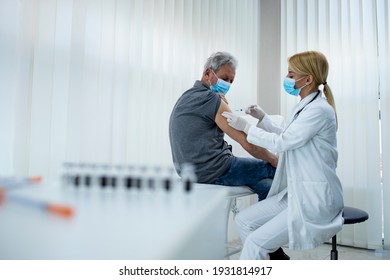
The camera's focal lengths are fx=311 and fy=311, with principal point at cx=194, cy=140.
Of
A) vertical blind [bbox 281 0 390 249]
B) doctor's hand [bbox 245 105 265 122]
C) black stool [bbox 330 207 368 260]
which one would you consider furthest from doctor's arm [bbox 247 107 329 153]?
vertical blind [bbox 281 0 390 249]

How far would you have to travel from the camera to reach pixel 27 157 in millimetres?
631

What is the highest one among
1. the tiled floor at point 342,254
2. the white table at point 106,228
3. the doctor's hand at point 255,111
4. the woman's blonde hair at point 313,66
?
the woman's blonde hair at point 313,66

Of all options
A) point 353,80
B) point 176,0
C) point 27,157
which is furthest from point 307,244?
Result: point 353,80

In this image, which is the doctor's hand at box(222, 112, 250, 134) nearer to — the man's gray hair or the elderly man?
the elderly man

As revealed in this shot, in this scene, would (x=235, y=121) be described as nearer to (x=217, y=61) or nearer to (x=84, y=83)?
(x=217, y=61)

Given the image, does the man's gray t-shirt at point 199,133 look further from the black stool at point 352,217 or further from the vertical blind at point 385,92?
the vertical blind at point 385,92

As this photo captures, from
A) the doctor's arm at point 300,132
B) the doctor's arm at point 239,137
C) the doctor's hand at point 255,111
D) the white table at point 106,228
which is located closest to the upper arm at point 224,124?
the doctor's arm at point 239,137

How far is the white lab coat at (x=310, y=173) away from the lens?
1.01 metres

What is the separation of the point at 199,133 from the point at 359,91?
138cm

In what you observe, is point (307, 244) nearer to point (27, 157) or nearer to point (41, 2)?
point (27, 157)

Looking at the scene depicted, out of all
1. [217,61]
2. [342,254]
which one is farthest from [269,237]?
[342,254]

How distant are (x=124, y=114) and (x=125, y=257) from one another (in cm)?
74

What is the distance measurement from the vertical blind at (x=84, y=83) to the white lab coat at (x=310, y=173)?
0.42 meters
